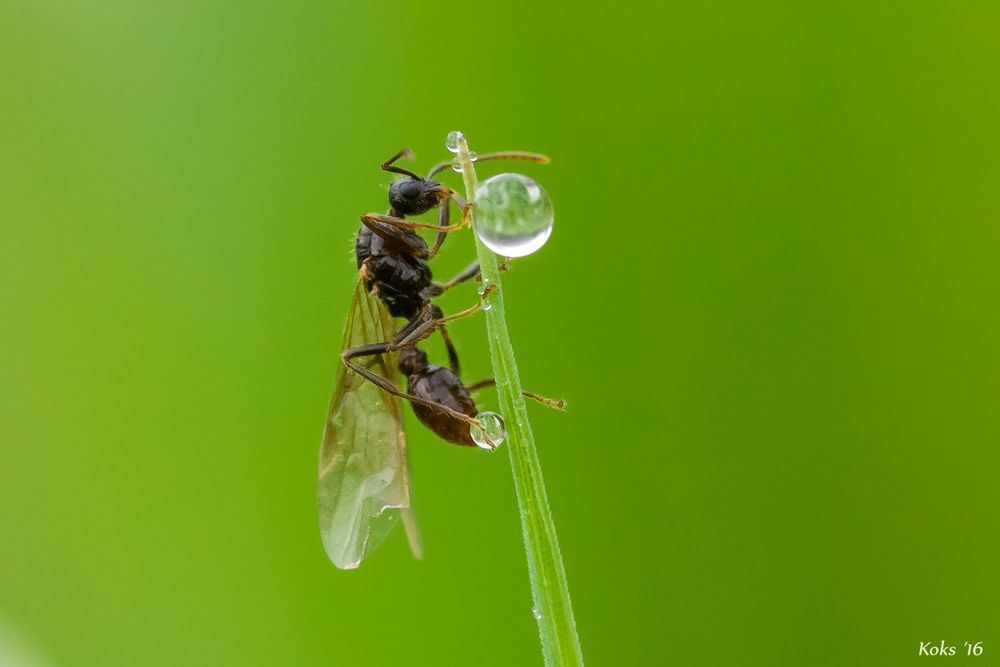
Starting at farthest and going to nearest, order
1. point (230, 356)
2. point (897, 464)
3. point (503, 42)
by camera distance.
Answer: point (503, 42) → point (230, 356) → point (897, 464)

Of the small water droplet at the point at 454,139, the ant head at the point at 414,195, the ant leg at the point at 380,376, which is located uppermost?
the ant head at the point at 414,195

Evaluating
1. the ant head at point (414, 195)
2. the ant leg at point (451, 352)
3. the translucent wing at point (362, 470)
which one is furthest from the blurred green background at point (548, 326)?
the ant head at point (414, 195)

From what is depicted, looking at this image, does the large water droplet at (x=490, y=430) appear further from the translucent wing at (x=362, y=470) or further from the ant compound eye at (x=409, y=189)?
the ant compound eye at (x=409, y=189)

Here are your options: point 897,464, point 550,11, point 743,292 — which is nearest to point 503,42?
point 550,11

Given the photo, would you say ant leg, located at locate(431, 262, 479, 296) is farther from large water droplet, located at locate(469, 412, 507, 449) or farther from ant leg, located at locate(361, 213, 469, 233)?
large water droplet, located at locate(469, 412, 507, 449)

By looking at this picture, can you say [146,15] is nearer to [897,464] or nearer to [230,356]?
[230,356]
